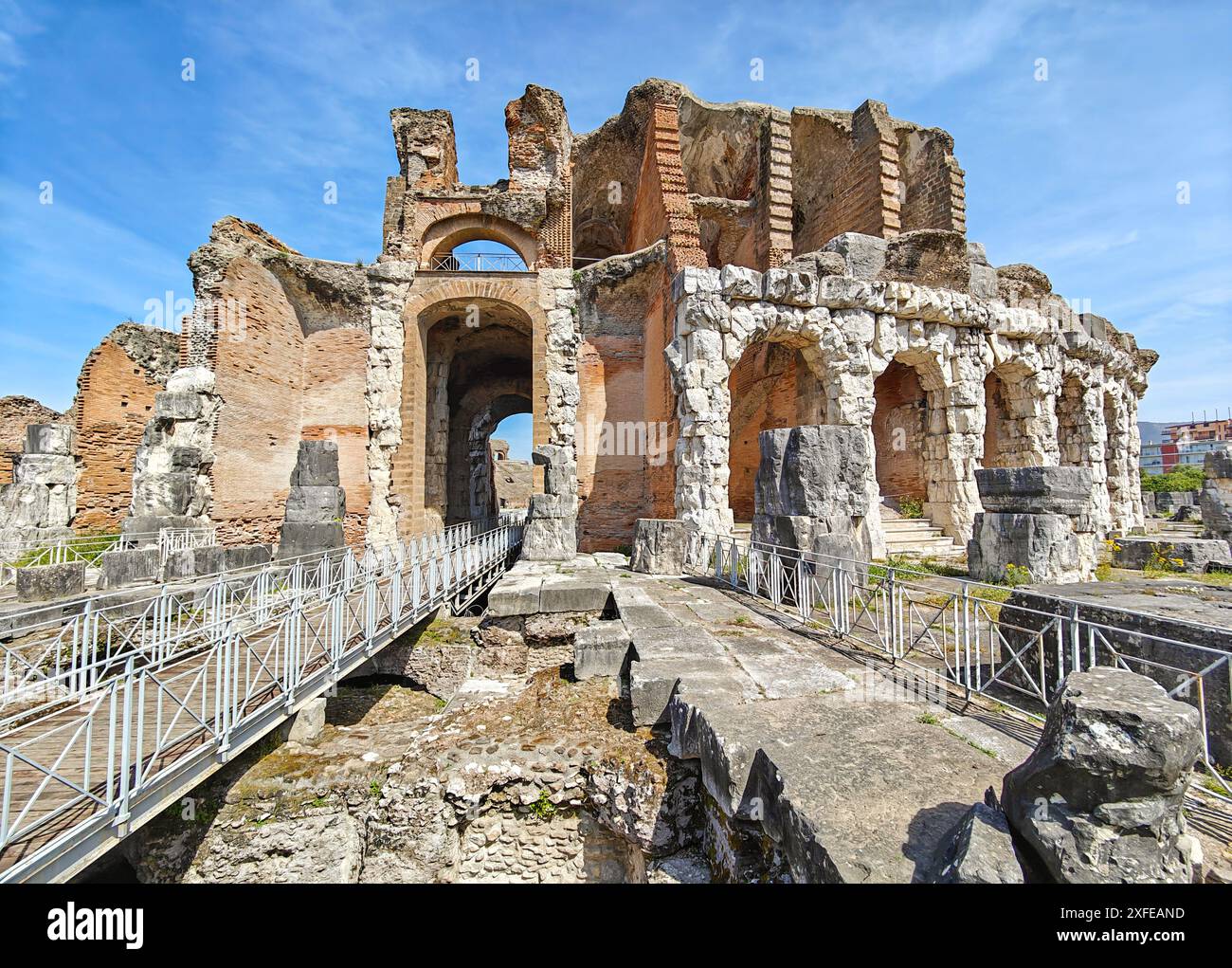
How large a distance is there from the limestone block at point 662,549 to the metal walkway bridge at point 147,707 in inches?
141

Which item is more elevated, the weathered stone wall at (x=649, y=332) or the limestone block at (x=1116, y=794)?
the weathered stone wall at (x=649, y=332)

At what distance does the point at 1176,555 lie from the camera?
910cm

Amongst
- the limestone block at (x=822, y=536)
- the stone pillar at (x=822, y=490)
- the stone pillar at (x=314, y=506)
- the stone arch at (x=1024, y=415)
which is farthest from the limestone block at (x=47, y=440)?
the stone arch at (x=1024, y=415)

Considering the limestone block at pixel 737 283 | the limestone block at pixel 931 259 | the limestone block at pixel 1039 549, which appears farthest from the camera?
the limestone block at pixel 931 259

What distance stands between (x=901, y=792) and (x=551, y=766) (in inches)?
94.8

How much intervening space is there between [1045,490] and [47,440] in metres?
20.3

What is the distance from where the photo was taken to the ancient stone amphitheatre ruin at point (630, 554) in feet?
8.84

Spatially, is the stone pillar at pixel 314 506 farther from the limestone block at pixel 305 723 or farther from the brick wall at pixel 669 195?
the brick wall at pixel 669 195

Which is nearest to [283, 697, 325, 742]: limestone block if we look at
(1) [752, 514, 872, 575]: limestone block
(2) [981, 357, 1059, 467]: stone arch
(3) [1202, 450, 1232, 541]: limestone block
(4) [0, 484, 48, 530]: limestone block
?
(1) [752, 514, 872, 575]: limestone block

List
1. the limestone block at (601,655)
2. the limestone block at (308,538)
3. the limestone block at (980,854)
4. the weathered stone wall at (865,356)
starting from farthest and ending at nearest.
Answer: the weathered stone wall at (865,356), the limestone block at (308,538), the limestone block at (601,655), the limestone block at (980,854)
